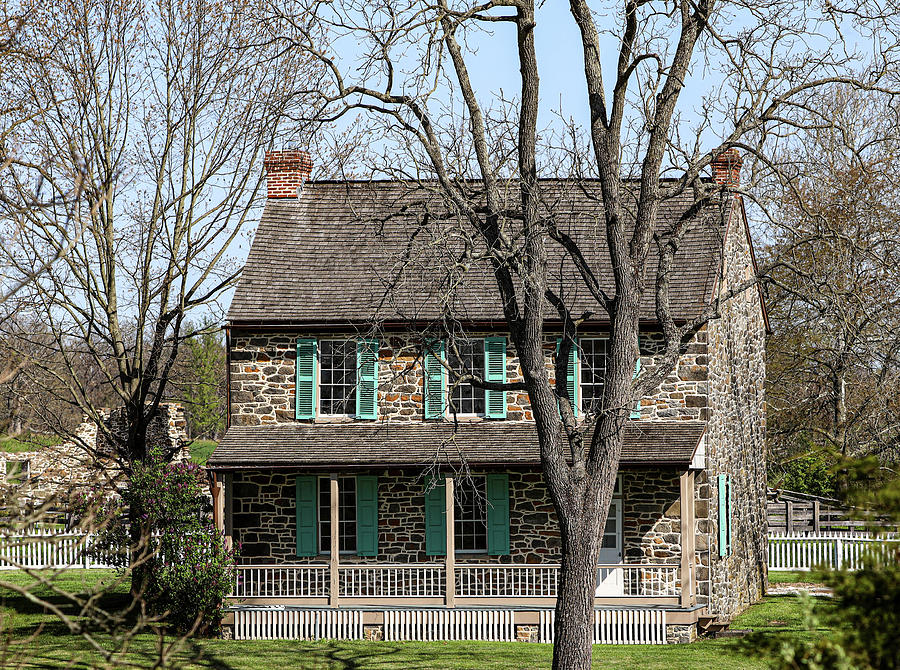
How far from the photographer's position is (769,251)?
118ft

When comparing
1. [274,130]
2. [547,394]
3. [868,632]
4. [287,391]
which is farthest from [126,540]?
[868,632]

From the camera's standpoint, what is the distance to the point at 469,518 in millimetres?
19094

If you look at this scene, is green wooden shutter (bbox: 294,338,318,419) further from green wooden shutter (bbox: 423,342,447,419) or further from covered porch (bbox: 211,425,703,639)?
green wooden shutter (bbox: 423,342,447,419)

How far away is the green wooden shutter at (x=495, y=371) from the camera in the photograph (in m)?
19.0

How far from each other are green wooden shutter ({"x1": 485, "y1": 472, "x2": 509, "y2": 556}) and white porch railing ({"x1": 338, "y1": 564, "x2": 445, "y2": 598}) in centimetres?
105

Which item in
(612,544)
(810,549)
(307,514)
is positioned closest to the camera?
(612,544)

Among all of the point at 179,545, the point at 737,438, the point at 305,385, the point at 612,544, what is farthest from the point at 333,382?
the point at 737,438

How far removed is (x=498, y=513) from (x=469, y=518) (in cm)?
61

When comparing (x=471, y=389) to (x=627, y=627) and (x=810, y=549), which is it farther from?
(x=810, y=549)

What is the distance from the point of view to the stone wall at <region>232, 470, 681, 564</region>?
720 inches

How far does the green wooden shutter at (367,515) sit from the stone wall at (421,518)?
0.33 ft

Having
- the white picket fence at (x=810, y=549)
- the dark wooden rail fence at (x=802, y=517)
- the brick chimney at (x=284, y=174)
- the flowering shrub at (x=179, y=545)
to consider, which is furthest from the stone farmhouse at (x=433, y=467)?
the dark wooden rail fence at (x=802, y=517)

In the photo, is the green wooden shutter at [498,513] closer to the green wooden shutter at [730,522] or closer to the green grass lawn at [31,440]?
the green wooden shutter at [730,522]

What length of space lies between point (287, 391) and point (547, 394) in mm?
8135
